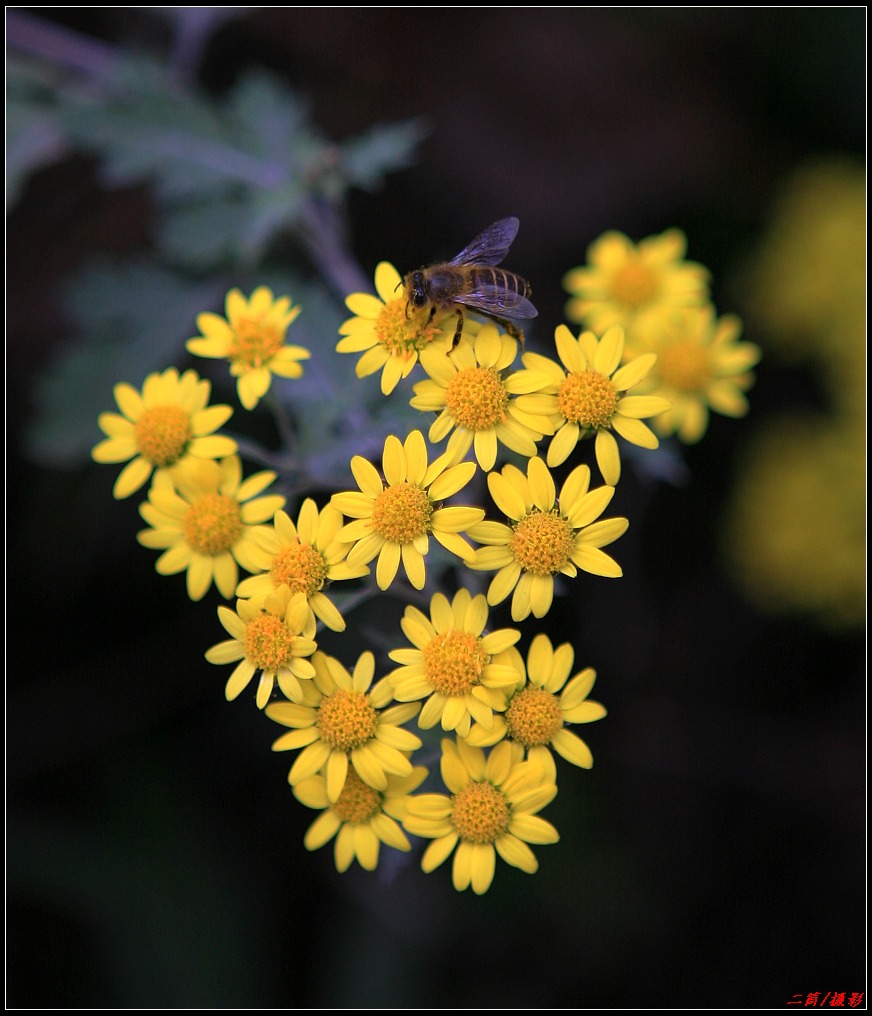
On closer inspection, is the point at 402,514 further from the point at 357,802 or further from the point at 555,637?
the point at 555,637

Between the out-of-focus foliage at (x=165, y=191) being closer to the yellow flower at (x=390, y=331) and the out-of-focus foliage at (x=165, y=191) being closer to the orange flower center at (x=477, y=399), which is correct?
the yellow flower at (x=390, y=331)

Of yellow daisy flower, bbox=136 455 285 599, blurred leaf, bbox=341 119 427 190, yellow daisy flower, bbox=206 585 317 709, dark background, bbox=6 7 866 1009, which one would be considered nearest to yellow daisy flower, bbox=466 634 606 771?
yellow daisy flower, bbox=206 585 317 709

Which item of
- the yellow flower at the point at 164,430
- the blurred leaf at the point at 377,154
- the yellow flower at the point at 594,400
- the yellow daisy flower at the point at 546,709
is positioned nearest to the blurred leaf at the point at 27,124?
the blurred leaf at the point at 377,154

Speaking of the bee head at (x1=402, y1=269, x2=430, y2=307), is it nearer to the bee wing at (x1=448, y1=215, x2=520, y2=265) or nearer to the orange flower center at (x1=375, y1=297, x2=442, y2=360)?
the orange flower center at (x1=375, y1=297, x2=442, y2=360)

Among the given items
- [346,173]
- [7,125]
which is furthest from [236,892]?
[7,125]

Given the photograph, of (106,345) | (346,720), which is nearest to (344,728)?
(346,720)
